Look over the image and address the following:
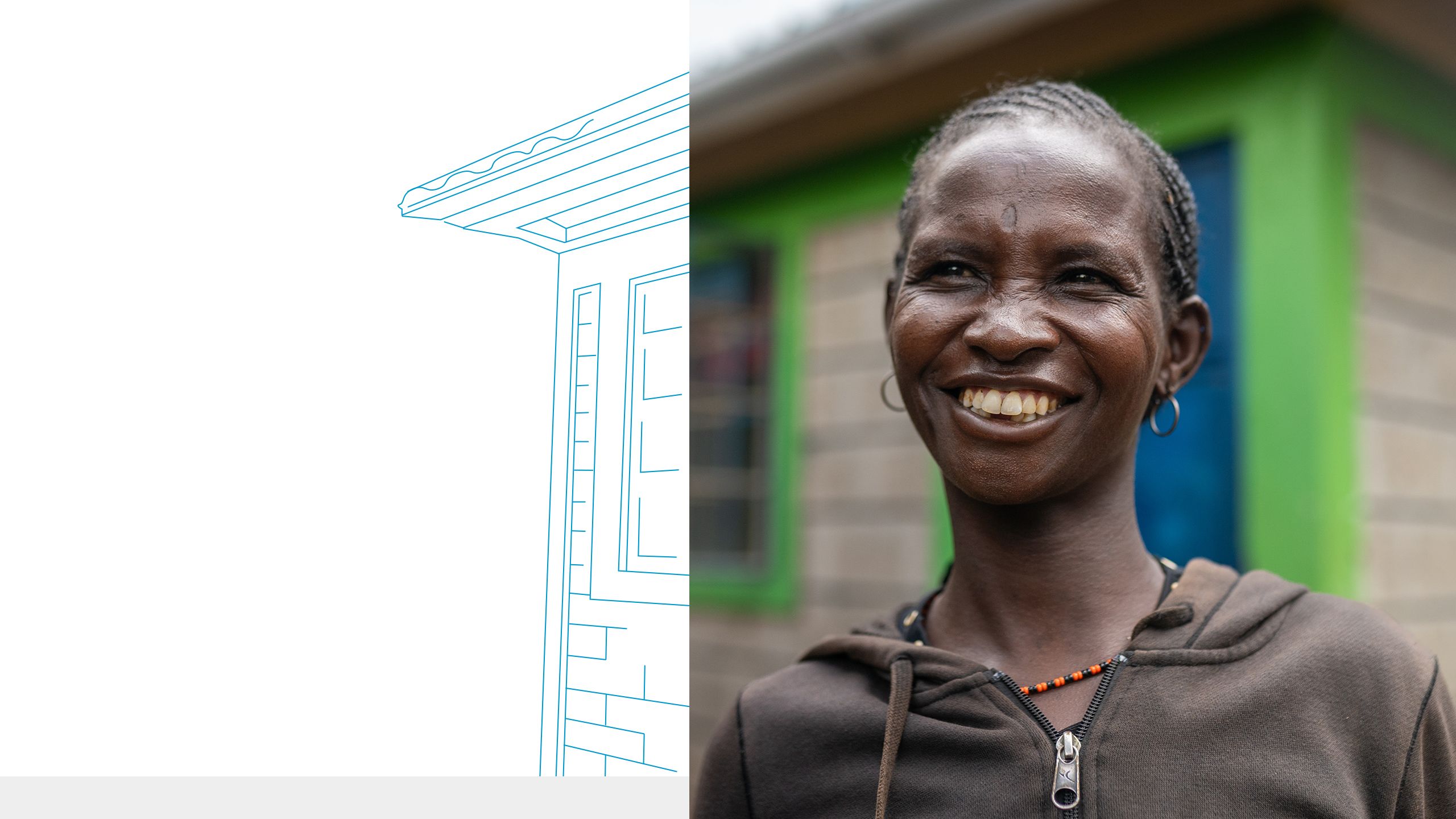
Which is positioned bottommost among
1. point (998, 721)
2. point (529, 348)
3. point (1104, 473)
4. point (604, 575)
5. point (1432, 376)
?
point (998, 721)

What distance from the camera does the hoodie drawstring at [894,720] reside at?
1172 mm

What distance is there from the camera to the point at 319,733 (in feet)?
3.39

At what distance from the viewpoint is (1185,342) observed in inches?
51.1

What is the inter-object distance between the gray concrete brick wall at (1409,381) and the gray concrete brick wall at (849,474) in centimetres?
128

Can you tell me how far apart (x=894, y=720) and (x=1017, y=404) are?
35cm

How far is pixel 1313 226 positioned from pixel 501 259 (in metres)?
2.34

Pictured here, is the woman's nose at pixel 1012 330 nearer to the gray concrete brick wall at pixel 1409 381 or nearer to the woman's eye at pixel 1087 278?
the woman's eye at pixel 1087 278

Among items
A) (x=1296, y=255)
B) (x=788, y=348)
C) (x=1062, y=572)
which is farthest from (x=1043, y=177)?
(x=788, y=348)

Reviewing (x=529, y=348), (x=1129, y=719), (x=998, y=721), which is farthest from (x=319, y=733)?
(x=1129, y=719)

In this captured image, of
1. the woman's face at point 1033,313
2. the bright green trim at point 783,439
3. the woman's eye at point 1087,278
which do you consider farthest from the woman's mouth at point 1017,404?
the bright green trim at point 783,439

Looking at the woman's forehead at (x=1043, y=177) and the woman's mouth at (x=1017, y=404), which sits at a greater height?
the woman's forehead at (x=1043, y=177)

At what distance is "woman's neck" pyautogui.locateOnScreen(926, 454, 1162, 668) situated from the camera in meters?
1.24

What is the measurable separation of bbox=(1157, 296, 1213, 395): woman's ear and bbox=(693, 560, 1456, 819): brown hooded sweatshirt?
8.6 inches

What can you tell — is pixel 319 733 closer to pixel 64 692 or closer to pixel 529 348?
pixel 64 692
